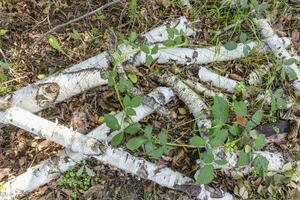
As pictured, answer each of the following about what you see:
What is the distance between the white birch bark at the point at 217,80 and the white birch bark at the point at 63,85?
0.71m

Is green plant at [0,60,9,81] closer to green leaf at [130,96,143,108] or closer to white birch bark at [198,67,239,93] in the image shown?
green leaf at [130,96,143,108]

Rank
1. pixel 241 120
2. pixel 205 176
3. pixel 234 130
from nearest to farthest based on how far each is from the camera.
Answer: pixel 205 176 < pixel 234 130 < pixel 241 120

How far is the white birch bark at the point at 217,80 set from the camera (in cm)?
309

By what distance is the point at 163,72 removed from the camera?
10.1 feet

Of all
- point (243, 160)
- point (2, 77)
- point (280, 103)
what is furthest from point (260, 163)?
point (2, 77)

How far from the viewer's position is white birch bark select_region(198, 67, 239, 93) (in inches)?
121

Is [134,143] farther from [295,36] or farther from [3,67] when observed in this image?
[295,36]

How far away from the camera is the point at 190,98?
295 centimetres

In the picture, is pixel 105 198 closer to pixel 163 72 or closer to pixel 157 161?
pixel 157 161

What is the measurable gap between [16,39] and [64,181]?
1.21 metres

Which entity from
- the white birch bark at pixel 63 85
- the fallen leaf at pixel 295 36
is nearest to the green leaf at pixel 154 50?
the white birch bark at pixel 63 85

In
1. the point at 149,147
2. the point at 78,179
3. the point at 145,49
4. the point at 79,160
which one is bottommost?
the point at 78,179

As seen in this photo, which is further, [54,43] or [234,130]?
[54,43]

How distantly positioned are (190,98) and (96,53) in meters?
0.83
